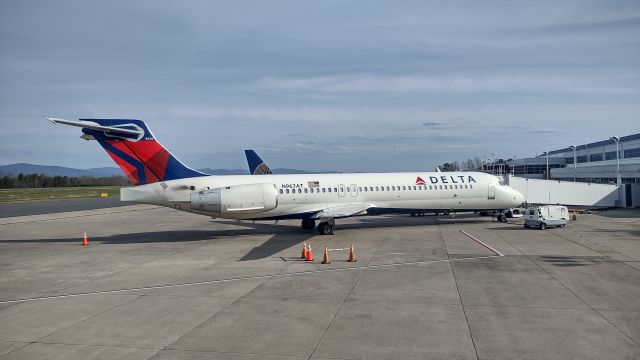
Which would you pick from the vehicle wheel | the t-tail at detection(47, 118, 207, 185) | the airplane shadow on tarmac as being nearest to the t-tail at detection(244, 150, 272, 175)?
the airplane shadow on tarmac

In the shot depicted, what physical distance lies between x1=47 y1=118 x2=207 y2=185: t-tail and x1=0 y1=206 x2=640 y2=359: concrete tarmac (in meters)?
3.68

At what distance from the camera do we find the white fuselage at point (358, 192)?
75.2ft

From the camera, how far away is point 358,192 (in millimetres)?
26062

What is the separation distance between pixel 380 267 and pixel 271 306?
557cm

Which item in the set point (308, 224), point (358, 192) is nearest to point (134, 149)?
point (308, 224)

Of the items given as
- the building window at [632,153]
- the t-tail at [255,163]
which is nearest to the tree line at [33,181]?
the t-tail at [255,163]

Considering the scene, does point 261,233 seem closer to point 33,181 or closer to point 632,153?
point 632,153

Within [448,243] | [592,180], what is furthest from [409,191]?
[592,180]

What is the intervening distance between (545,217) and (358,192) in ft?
35.5

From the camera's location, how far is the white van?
83.4ft

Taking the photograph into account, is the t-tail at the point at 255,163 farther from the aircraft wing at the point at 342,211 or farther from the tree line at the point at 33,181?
the tree line at the point at 33,181

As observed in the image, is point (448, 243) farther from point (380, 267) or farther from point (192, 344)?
point (192, 344)

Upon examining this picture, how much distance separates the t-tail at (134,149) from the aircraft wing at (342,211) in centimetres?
796

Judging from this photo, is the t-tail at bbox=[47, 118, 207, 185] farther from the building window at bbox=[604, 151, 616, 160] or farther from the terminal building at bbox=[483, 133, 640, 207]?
the building window at bbox=[604, 151, 616, 160]
